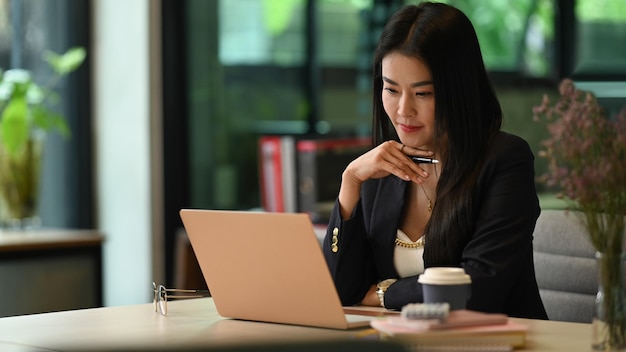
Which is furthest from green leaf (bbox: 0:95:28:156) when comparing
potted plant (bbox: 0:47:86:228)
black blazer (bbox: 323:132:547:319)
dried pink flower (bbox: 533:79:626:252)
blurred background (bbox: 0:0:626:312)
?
dried pink flower (bbox: 533:79:626:252)

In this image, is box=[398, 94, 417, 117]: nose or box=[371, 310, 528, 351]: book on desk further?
box=[398, 94, 417, 117]: nose

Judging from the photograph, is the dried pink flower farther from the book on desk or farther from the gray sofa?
the gray sofa

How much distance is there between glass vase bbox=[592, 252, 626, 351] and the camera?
157 cm

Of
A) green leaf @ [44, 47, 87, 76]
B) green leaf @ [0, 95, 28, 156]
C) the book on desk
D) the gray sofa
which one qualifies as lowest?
the gray sofa

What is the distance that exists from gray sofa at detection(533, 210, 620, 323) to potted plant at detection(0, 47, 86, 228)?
2158 millimetres

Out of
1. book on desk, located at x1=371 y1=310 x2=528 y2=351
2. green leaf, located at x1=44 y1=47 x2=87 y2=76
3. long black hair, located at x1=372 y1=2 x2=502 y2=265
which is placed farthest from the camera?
green leaf, located at x1=44 y1=47 x2=87 y2=76

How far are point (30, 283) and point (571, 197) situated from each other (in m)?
2.62

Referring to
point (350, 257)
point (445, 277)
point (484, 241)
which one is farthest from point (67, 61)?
point (445, 277)

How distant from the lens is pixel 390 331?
5.21 ft

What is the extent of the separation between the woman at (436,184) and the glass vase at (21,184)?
2.00m

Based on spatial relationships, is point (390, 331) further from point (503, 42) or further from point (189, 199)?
point (189, 199)

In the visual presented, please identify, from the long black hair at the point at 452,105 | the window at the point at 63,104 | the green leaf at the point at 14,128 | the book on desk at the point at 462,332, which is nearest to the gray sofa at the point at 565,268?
the long black hair at the point at 452,105

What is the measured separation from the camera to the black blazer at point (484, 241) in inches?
81.0

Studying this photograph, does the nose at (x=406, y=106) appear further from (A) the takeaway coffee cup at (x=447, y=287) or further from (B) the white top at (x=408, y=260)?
(A) the takeaway coffee cup at (x=447, y=287)
